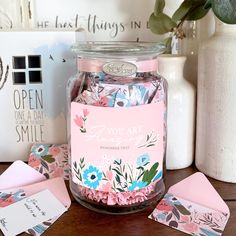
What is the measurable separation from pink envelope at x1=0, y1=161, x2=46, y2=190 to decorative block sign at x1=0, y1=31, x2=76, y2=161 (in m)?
0.07

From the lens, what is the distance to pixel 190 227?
0.40 metres

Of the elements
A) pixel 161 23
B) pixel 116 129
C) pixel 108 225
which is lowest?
pixel 108 225

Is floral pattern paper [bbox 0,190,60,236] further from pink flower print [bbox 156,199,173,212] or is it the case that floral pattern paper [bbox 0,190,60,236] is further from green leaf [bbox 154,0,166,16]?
green leaf [bbox 154,0,166,16]

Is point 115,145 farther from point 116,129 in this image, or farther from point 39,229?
point 39,229

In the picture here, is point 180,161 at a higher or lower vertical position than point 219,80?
lower

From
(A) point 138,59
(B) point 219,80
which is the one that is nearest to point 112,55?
(A) point 138,59

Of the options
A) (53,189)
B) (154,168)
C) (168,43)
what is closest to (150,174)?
(154,168)

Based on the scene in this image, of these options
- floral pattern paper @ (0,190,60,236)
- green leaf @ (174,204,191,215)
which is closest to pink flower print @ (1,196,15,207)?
floral pattern paper @ (0,190,60,236)

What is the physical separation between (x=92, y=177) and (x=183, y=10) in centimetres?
27

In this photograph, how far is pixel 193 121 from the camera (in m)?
0.55

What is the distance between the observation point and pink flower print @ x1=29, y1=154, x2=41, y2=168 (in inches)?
20.7

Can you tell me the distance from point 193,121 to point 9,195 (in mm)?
289

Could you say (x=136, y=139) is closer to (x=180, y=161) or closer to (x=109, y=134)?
(x=109, y=134)

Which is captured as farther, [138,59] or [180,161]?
[180,161]
